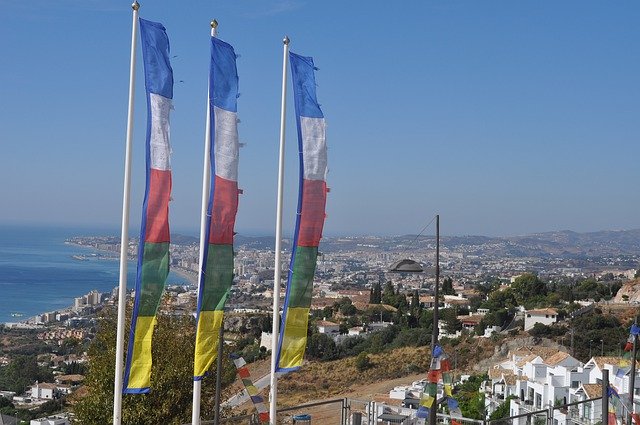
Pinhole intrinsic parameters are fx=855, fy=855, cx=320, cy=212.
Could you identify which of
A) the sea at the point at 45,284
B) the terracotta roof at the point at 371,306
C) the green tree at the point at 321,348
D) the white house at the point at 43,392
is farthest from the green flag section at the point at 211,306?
the sea at the point at 45,284

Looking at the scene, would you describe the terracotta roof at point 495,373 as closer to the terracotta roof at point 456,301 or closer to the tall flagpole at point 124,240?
the tall flagpole at point 124,240

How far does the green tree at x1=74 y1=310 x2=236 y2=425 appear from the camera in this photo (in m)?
14.2

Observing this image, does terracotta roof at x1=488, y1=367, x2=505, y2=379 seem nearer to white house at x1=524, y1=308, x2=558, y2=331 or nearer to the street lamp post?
white house at x1=524, y1=308, x2=558, y2=331

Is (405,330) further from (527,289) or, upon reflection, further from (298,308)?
(298,308)

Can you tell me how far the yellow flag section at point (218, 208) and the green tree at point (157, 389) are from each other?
5.26 m

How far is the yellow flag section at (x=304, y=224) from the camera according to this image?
1031 cm

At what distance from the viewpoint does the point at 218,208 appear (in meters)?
9.38

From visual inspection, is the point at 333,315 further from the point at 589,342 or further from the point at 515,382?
the point at 515,382

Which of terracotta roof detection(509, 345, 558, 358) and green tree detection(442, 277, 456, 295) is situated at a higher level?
green tree detection(442, 277, 456, 295)

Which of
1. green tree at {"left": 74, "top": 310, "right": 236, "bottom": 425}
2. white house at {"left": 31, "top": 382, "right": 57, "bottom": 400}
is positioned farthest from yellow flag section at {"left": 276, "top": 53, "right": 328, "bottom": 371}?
white house at {"left": 31, "top": 382, "right": 57, "bottom": 400}

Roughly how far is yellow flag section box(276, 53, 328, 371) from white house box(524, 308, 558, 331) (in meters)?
45.3

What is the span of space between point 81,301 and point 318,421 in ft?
337

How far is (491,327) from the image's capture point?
191 ft

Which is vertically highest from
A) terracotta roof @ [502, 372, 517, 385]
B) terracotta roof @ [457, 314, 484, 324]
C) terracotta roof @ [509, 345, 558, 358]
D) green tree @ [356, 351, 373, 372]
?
terracotta roof @ [502, 372, 517, 385]
